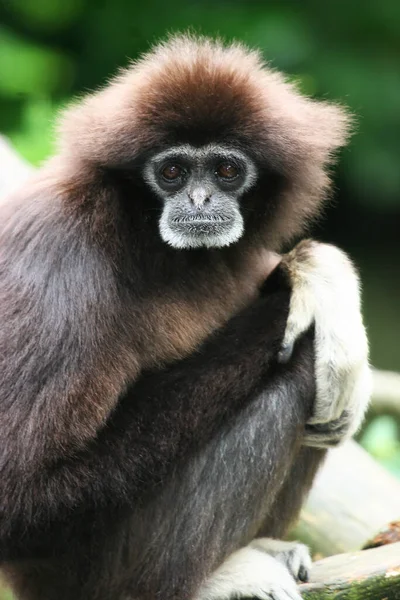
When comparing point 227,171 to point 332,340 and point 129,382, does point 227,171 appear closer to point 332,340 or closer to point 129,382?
point 332,340

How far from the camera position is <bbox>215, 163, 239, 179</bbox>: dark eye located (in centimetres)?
522

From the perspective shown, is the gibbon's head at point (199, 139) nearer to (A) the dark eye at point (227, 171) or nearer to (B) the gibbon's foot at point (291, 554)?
(A) the dark eye at point (227, 171)

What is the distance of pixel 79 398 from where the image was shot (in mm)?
4680

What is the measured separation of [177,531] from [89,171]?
6.55ft

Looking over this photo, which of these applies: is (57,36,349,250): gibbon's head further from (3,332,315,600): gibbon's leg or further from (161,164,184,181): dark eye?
(3,332,315,600): gibbon's leg

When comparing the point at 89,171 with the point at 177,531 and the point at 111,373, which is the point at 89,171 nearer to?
the point at 111,373

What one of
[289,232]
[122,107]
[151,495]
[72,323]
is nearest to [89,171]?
[122,107]

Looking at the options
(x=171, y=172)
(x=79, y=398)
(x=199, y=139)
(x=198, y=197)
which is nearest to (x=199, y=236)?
(x=198, y=197)

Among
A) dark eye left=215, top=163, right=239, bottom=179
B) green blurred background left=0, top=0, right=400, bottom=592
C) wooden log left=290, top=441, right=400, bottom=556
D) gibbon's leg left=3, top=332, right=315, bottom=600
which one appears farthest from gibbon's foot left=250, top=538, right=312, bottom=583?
green blurred background left=0, top=0, right=400, bottom=592

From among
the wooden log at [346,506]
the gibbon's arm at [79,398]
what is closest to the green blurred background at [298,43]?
the wooden log at [346,506]

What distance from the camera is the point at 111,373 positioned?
189 inches

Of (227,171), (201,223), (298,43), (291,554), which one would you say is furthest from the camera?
(298,43)

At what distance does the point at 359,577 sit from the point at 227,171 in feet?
7.53

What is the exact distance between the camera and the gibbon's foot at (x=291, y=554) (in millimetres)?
5477
